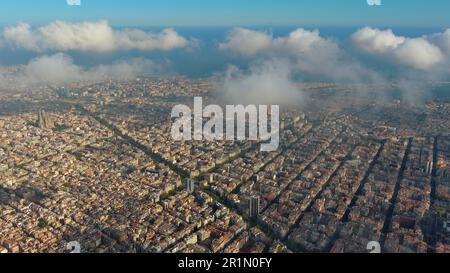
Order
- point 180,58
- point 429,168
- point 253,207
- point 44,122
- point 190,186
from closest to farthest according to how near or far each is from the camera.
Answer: point 253,207, point 190,186, point 429,168, point 44,122, point 180,58

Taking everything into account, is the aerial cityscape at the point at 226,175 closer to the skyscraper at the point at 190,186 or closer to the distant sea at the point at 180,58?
the skyscraper at the point at 190,186

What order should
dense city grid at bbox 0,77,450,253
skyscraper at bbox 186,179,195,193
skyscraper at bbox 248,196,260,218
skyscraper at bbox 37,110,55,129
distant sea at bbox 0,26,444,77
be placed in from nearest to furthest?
1. dense city grid at bbox 0,77,450,253
2. skyscraper at bbox 248,196,260,218
3. skyscraper at bbox 186,179,195,193
4. skyscraper at bbox 37,110,55,129
5. distant sea at bbox 0,26,444,77

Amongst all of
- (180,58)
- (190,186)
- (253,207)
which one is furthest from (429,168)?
(180,58)

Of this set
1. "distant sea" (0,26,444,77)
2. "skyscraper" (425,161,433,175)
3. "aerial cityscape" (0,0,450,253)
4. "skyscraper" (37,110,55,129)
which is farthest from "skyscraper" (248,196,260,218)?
"distant sea" (0,26,444,77)

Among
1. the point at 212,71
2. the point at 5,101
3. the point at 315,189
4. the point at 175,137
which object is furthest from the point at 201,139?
the point at 212,71

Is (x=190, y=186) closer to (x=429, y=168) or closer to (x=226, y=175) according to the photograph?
(x=226, y=175)

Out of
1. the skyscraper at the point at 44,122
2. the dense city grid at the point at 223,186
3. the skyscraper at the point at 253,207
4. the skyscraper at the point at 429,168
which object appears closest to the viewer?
the dense city grid at the point at 223,186

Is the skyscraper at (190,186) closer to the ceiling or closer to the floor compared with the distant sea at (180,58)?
closer to the floor

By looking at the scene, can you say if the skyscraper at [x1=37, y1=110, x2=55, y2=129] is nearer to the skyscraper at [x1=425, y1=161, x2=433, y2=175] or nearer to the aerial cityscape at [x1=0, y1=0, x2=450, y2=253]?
the aerial cityscape at [x1=0, y1=0, x2=450, y2=253]

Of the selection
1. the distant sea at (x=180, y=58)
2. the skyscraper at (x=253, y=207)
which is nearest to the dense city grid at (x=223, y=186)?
the skyscraper at (x=253, y=207)

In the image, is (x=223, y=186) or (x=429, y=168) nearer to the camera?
(x=223, y=186)

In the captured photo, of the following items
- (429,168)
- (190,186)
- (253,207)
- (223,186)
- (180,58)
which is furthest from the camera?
(180,58)

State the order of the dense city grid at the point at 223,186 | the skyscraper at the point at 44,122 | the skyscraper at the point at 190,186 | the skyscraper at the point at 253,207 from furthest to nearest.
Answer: the skyscraper at the point at 44,122 < the skyscraper at the point at 190,186 < the skyscraper at the point at 253,207 < the dense city grid at the point at 223,186

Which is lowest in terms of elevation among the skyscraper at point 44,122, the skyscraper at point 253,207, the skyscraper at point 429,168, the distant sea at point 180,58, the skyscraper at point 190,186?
the skyscraper at point 253,207
